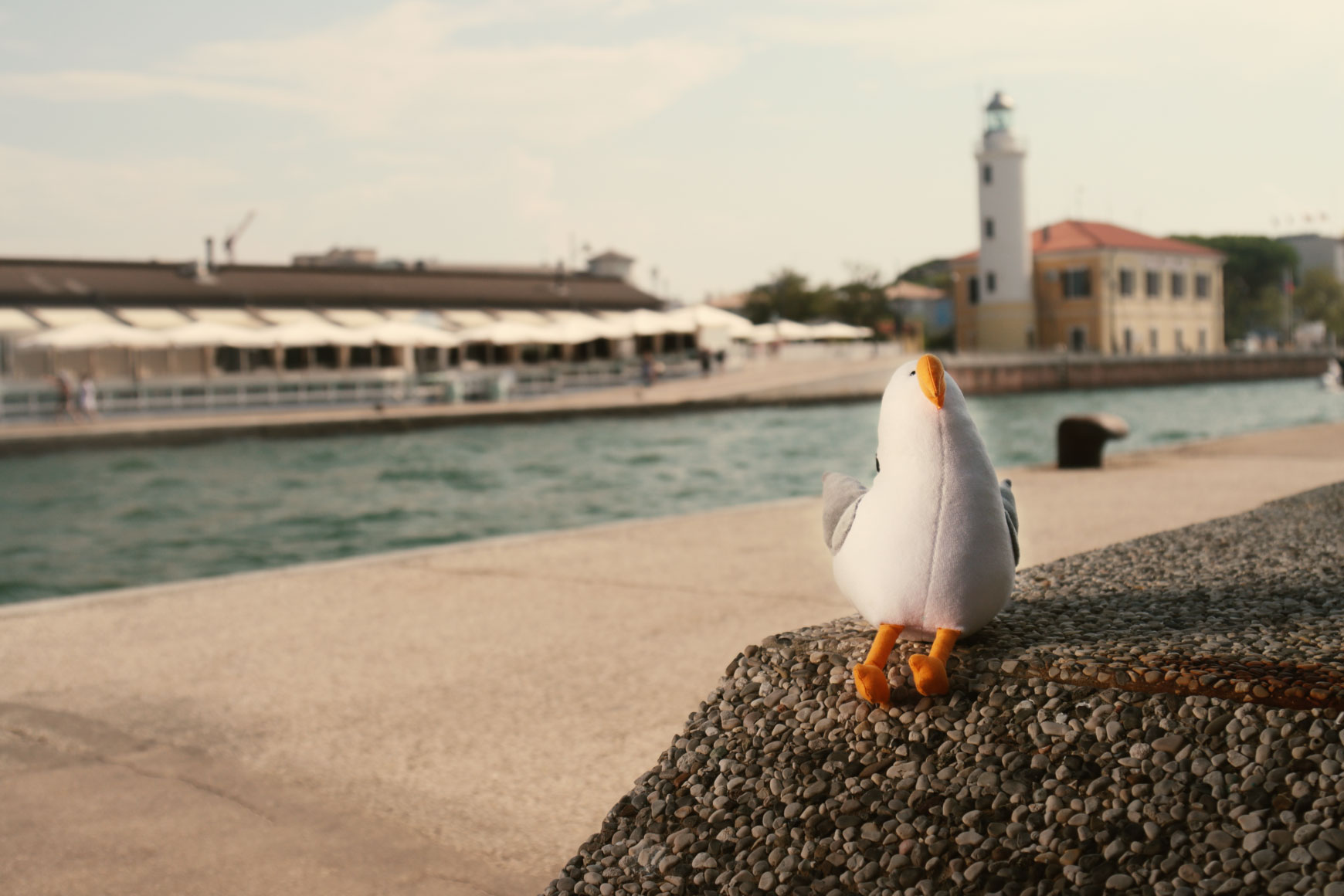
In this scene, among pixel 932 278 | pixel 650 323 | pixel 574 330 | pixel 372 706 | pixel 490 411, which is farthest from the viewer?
pixel 932 278

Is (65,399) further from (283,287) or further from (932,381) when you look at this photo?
(932,381)

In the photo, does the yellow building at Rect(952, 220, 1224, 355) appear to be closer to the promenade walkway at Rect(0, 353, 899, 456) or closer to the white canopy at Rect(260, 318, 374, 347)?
the promenade walkway at Rect(0, 353, 899, 456)

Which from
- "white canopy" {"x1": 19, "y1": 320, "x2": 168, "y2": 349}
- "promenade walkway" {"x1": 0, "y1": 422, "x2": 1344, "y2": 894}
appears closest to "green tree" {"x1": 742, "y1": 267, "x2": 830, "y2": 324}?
"white canopy" {"x1": 19, "y1": 320, "x2": 168, "y2": 349}

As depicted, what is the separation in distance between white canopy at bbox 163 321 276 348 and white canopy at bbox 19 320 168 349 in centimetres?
45

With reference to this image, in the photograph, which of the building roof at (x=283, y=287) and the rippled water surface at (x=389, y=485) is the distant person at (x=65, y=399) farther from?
the building roof at (x=283, y=287)

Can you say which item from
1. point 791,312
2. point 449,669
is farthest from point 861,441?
point 791,312

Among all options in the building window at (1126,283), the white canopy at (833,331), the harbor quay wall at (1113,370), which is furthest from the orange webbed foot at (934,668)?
the building window at (1126,283)

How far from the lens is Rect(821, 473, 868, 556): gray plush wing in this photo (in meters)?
3.46

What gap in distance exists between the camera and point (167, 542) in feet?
58.6

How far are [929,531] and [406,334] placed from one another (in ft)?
129

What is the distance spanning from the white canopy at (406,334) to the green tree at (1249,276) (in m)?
75.7

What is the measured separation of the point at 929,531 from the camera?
317 centimetres

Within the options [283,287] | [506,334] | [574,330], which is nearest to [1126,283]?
[574,330]

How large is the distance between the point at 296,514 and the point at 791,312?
197 ft
